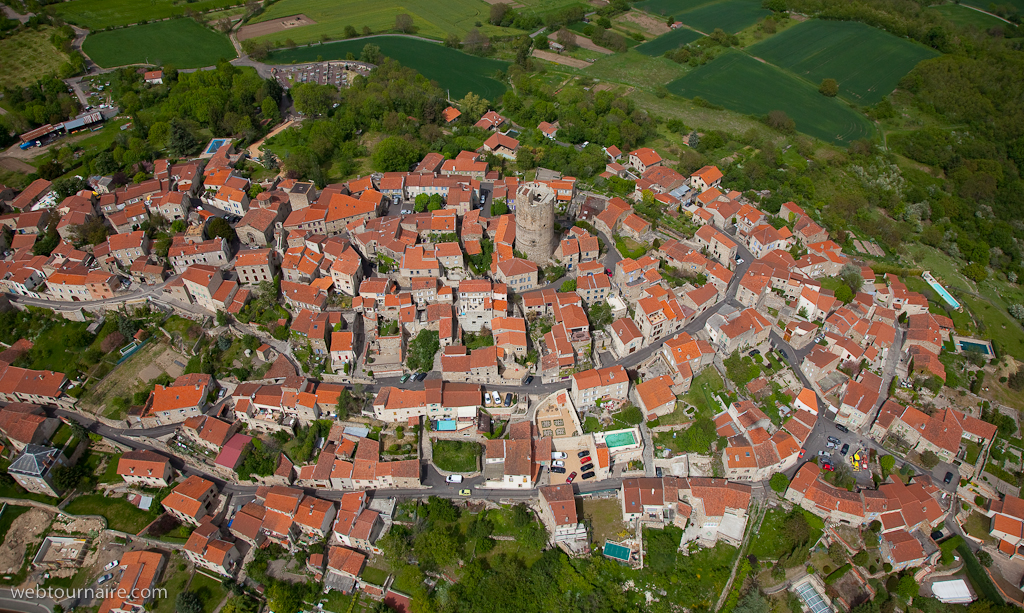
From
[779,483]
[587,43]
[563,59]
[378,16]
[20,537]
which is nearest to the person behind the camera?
[779,483]

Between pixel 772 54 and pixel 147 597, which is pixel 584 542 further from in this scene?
pixel 772 54

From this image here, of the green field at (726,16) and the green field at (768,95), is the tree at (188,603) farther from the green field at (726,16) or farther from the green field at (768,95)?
the green field at (726,16)

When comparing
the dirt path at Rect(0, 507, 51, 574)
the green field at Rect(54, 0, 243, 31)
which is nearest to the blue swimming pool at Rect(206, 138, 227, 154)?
the dirt path at Rect(0, 507, 51, 574)

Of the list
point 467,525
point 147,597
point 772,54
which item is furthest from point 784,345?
point 772,54

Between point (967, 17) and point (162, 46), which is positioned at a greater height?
point (162, 46)

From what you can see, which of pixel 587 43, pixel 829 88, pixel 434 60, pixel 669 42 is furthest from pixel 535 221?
pixel 669 42

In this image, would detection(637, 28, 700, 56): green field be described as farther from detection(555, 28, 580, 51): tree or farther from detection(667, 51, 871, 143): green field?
detection(555, 28, 580, 51): tree

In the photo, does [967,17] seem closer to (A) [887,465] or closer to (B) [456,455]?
(A) [887,465]
